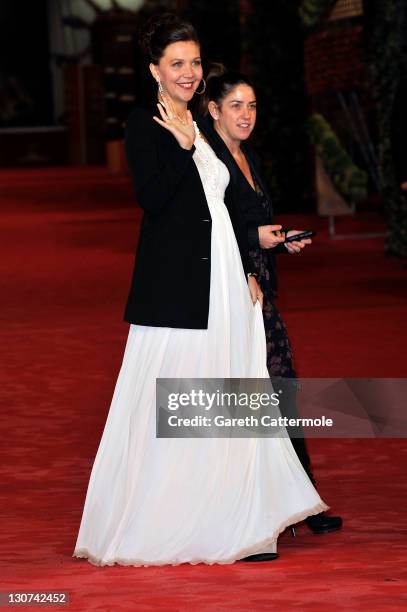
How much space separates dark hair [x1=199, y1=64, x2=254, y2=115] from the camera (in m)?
5.13

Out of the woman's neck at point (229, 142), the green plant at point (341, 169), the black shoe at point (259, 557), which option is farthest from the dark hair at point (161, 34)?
the green plant at point (341, 169)

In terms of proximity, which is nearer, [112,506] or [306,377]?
[112,506]

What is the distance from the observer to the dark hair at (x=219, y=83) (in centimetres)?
513

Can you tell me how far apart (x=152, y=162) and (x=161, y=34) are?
1.29 ft

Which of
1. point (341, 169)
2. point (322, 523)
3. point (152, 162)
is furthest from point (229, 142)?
point (341, 169)

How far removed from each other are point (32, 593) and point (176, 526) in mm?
499

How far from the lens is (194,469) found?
15.6ft

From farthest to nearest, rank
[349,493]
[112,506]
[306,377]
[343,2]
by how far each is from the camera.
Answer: [343,2] < [306,377] < [349,493] < [112,506]

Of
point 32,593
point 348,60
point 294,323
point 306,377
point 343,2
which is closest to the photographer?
point 32,593

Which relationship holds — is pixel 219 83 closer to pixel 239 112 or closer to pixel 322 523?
pixel 239 112

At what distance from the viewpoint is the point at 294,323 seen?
10.5m

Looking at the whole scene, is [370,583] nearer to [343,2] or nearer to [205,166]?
[205,166]

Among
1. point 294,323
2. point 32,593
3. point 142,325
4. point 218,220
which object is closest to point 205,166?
point 218,220

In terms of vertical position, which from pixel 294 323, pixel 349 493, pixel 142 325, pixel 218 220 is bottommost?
pixel 294 323
